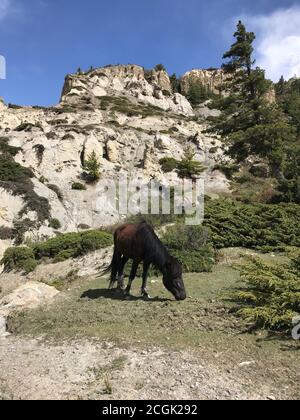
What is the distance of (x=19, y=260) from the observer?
21.4 m

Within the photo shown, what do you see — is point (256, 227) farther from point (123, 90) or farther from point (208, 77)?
point (208, 77)

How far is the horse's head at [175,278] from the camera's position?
36.2 feet

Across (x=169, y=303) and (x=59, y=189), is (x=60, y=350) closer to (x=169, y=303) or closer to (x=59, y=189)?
(x=169, y=303)

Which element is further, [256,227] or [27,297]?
[256,227]

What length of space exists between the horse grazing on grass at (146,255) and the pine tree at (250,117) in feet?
66.5

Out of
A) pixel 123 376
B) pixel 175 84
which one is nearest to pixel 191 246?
pixel 123 376

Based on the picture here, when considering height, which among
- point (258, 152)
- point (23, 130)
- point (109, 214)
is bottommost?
point (109, 214)

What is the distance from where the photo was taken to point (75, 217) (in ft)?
111

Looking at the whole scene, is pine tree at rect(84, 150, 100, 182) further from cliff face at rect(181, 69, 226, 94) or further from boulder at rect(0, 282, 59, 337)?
cliff face at rect(181, 69, 226, 94)

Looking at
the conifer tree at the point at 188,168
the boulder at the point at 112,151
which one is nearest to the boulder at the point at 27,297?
the conifer tree at the point at 188,168

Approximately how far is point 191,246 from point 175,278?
6.81 metres

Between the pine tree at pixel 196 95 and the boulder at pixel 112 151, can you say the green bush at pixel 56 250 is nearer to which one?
the boulder at pixel 112 151
